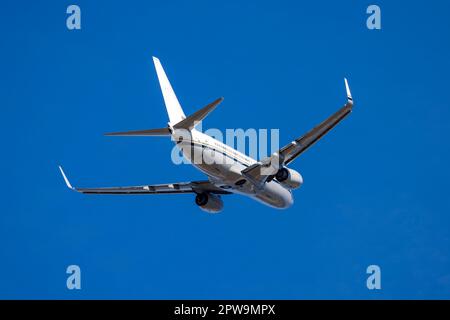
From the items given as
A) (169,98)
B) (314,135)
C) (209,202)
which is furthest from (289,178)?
(169,98)

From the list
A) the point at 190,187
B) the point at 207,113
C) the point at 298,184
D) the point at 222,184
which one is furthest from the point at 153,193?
the point at 207,113

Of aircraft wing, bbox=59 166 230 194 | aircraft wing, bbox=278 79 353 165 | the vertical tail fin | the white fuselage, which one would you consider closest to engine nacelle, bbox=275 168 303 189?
aircraft wing, bbox=278 79 353 165

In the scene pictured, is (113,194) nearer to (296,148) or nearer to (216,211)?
(216,211)

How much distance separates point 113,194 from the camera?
49.2 m

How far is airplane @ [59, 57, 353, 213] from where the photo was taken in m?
40.5

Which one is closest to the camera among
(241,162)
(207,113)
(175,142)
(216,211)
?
(207,113)

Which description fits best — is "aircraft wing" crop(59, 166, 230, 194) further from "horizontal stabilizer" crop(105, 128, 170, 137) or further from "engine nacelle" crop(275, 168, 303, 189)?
"horizontal stabilizer" crop(105, 128, 170, 137)

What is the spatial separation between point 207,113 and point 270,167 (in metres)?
6.38

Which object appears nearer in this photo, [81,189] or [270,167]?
[270,167]

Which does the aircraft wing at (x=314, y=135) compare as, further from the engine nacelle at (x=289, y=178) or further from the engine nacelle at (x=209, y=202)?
the engine nacelle at (x=209, y=202)

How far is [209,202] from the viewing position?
48.3m

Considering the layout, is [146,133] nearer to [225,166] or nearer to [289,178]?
[225,166]

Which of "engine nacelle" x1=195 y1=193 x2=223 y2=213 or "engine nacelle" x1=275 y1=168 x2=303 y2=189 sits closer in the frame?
"engine nacelle" x1=275 y1=168 x2=303 y2=189

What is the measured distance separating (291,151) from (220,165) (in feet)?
12.0
